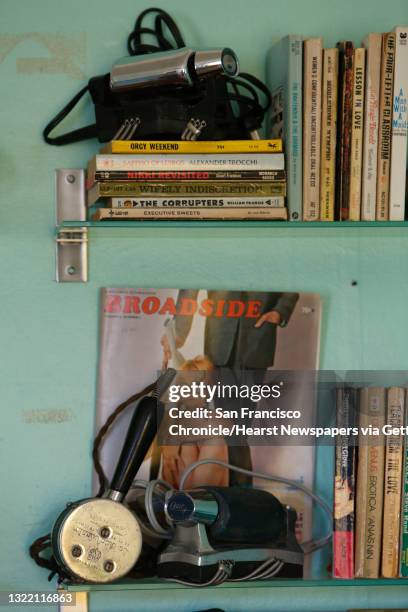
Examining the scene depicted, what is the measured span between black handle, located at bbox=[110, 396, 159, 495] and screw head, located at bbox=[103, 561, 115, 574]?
112mm

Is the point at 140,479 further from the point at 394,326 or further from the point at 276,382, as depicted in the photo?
the point at 394,326

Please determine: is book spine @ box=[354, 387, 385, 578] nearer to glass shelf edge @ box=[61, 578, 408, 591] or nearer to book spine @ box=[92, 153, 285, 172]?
glass shelf edge @ box=[61, 578, 408, 591]

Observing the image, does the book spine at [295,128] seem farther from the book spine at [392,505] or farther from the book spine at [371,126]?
the book spine at [392,505]

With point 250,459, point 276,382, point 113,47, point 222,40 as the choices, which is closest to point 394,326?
point 276,382

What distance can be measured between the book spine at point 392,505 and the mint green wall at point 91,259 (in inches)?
4.5

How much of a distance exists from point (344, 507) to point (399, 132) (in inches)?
23.7

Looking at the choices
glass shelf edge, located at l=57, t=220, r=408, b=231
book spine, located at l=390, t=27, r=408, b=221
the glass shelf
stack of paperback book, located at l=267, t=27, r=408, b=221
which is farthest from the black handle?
book spine, located at l=390, t=27, r=408, b=221

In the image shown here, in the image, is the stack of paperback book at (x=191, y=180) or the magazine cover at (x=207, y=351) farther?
the magazine cover at (x=207, y=351)

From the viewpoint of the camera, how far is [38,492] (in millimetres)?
1422

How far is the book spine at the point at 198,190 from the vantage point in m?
1.32

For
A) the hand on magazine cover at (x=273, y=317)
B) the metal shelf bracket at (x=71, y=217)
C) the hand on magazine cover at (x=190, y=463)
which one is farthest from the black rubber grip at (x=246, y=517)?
the metal shelf bracket at (x=71, y=217)

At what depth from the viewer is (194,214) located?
134cm

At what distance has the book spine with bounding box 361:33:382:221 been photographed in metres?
1.33

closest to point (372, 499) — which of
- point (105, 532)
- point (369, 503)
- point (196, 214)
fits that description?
point (369, 503)
